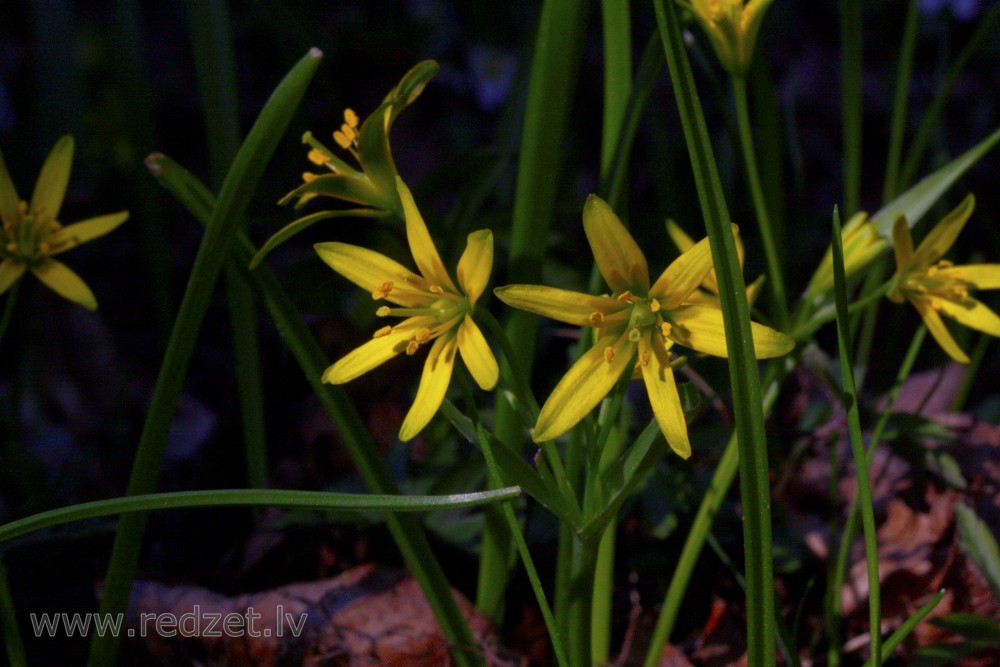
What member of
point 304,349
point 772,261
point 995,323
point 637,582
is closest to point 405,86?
point 304,349

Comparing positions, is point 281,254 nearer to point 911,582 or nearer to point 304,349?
point 304,349

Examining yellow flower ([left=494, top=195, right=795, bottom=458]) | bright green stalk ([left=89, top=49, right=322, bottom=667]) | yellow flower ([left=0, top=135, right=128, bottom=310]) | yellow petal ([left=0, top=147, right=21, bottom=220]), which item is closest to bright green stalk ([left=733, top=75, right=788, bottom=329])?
yellow flower ([left=494, top=195, right=795, bottom=458])

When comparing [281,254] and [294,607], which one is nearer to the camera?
[294,607]

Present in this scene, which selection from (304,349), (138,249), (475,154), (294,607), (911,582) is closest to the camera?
(304,349)

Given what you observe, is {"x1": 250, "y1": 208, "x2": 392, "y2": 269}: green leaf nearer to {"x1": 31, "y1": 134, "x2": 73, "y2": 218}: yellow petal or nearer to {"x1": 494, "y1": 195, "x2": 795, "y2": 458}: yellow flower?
{"x1": 494, "y1": 195, "x2": 795, "y2": 458}: yellow flower

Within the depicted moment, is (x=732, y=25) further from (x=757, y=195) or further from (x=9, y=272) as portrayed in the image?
(x=9, y=272)

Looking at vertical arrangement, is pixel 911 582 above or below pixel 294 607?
below

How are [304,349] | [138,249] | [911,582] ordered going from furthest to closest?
[138,249] → [911,582] → [304,349]

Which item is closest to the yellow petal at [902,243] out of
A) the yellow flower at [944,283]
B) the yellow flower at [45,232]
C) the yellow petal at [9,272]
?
the yellow flower at [944,283]
